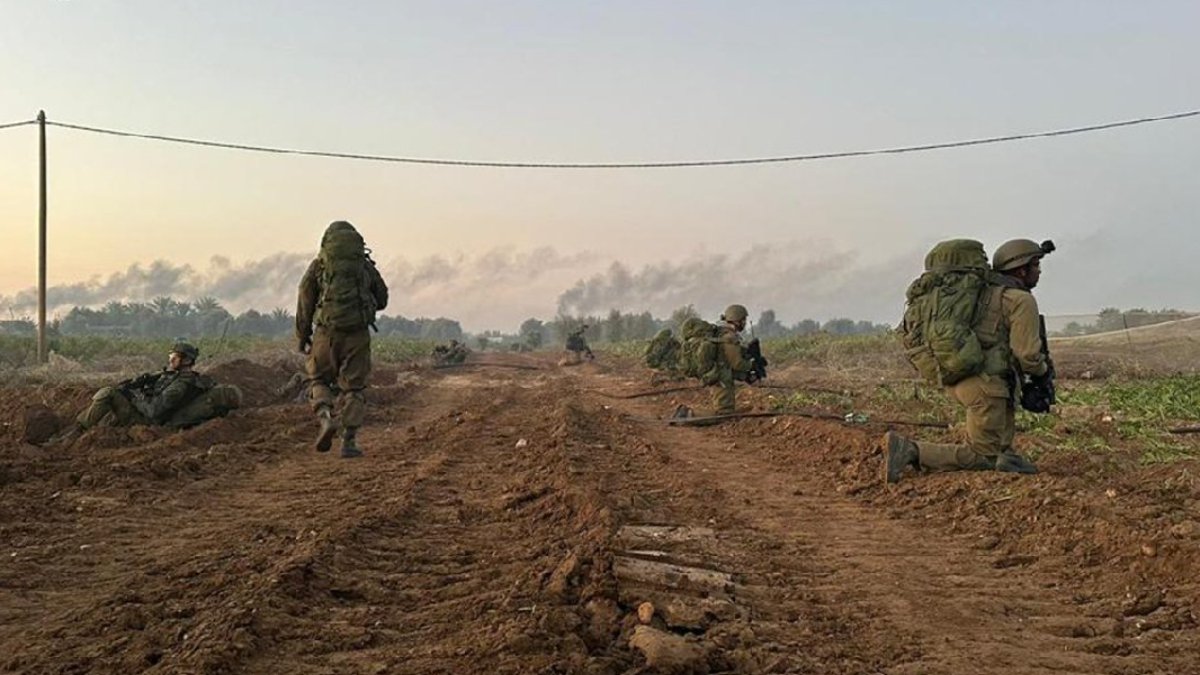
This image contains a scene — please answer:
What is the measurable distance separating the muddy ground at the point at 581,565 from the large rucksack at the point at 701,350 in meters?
3.64

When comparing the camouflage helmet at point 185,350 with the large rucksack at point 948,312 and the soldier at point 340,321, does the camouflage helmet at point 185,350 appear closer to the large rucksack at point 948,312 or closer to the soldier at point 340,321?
the soldier at point 340,321

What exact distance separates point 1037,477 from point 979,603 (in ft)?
8.12

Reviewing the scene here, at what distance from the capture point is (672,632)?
122 inches

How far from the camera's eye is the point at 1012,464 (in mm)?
6195

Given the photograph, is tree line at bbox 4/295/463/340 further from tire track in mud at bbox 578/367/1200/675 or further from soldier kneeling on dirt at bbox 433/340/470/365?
tire track in mud at bbox 578/367/1200/675

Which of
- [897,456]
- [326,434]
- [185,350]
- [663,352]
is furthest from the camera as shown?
[663,352]

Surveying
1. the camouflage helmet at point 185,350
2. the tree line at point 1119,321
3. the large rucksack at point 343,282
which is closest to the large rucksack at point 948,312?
the large rucksack at point 343,282

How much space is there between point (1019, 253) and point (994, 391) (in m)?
1.10

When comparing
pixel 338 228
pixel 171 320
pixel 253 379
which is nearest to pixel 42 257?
pixel 253 379

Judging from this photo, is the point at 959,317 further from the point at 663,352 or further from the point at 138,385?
the point at 663,352

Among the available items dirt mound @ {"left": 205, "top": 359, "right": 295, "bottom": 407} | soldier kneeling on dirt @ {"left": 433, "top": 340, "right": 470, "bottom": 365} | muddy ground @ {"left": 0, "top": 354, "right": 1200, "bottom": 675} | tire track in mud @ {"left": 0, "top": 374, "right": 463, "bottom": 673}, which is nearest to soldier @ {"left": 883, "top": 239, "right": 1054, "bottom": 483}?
muddy ground @ {"left": 0, "top": 354, "right": 1200, "bottom": 675}

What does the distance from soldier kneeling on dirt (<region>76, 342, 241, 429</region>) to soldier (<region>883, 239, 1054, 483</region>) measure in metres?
7.40

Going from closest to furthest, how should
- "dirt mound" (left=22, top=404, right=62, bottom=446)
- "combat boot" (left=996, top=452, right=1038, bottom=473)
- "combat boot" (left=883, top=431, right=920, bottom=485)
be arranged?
1. "combat boot" (left=996, top=452, right=1038, bottom=473)
2. "combat boot" (left=883, top=431, right=920, bottom=485)
3. "dirt mound" (left=22, top=404, right=62, bottom=446)

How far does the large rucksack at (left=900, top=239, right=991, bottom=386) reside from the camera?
20.5 ft
